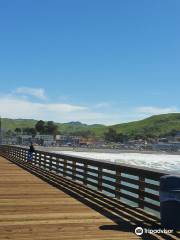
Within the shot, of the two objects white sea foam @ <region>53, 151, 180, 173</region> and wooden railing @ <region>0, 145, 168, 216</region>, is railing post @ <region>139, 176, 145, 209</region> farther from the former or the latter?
white sea foam @ <region>53, 151, 180, 173</region>

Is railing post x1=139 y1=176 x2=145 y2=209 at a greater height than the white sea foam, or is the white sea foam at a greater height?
railing post x1=139 y1=176 x2=145 y2=209

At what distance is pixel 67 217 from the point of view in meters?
10.2

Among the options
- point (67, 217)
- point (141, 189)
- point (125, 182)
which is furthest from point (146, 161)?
point (67, 217)

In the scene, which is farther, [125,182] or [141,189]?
[125,182]

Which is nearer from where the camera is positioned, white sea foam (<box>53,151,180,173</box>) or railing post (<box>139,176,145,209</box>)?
railing post (<box>139,176,145,209</box>)

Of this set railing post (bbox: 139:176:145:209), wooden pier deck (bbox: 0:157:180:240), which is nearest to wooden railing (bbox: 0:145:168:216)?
railing post (bbox: 139:176:145:209)

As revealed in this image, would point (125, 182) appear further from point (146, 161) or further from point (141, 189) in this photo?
point (146, 161)

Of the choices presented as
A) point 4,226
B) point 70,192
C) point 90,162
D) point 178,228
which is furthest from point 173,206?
point 90,162

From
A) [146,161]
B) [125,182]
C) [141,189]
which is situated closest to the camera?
[141,189]

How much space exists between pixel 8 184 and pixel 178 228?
34.1 ft

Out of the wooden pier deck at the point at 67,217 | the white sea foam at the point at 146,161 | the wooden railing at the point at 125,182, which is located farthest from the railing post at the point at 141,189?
the white sea foam at the point at 146,161

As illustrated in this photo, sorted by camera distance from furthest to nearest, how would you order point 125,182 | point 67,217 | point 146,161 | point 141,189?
point 146,161, point 125,182, point 141,189, point 67,217

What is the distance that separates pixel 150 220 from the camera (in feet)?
31.7

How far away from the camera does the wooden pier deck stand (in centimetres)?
839
